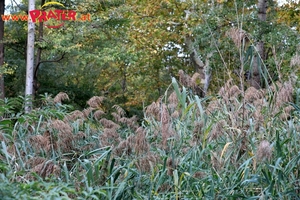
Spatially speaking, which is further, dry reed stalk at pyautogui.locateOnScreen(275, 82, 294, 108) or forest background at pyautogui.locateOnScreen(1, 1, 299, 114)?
forest background at pyautogui.locateOnScreen(1, 1, 299, 114)

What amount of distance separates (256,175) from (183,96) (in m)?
0.81

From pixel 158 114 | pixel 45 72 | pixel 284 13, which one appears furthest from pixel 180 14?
pixel 158 114

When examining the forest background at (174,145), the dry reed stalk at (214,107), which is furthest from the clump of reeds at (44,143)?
the dry reed stalk at (214,107)

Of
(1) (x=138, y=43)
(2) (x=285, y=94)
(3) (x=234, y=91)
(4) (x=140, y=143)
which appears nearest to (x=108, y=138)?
(4) (x=140, y=143)

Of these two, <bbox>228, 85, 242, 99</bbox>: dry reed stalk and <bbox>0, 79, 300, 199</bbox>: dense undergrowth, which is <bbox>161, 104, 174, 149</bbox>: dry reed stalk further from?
<bbox>228, 85, 242, 99</bbox>: dry reed stalk

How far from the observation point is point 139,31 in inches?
615

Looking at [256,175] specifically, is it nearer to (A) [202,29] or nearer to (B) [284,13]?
(A) [202,29]

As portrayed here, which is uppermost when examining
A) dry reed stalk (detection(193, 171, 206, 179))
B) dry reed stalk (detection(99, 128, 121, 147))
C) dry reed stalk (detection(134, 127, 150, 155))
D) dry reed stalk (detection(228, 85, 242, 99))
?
dry reed stalk (detection(228, 85, 242, 99))

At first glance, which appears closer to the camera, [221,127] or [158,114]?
[221,127]

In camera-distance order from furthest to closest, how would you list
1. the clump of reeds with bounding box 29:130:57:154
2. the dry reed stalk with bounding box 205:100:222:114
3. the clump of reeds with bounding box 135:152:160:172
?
the dry reed stalk with bounding box 205:100:222:114, the clump of reeds with bounding box 29:130:57:154, the clump of reeds with bounding box 135:152:160:172

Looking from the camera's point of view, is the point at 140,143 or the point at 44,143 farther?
the point at 44,143

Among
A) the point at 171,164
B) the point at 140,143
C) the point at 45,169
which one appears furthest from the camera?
the point at 171,164

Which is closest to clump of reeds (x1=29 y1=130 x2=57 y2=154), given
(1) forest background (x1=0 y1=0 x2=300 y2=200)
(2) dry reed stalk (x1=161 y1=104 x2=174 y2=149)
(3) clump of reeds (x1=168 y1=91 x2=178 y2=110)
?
(1) forest background (x1=0 y1=0 x2=300 y2=200)

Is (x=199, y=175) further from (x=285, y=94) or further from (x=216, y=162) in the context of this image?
(x=285, y=94)
